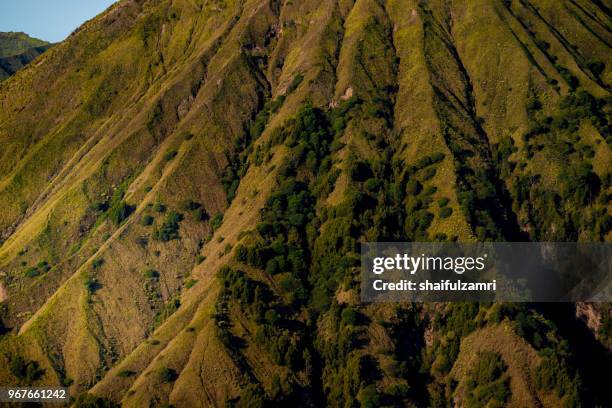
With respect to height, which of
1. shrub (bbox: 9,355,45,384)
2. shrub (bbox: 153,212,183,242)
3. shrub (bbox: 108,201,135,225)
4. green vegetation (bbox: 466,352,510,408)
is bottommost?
green vegetation (bbox: 466,352,510,408)

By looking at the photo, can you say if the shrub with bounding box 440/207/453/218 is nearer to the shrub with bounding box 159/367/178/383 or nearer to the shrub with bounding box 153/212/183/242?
the shrub with bounding box 153/212/183/242

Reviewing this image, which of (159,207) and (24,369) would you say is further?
(159,207)

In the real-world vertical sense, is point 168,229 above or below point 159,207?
below

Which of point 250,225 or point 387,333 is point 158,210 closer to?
point 250,225

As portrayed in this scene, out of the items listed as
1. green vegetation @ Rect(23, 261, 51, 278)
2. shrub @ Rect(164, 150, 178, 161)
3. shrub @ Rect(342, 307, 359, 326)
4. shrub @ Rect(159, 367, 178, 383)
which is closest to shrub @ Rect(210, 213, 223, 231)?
shrub @ Rect(164, 150, 178, 161)

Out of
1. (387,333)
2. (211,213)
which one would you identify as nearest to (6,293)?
(211,213)

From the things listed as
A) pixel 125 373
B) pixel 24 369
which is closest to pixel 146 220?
pixel 24 369

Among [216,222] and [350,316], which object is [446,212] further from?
[216,222]

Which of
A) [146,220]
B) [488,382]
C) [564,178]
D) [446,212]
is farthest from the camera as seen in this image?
[146,220]

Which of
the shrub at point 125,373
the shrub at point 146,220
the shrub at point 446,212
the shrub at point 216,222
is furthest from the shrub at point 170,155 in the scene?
the shrub at point 446,212

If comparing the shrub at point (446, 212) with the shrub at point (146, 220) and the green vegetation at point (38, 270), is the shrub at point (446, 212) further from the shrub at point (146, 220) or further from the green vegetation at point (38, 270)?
the green vegetation at point (38, 270)
